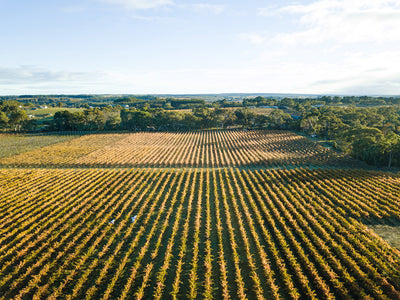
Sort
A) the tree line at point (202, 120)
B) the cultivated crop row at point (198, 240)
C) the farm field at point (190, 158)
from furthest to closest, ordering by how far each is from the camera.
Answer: the tree line at point (202, 120) → the farm field at point (190, 158) → the cultivated crop row at point (198, 240)

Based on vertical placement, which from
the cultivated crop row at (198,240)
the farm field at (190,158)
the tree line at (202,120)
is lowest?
the cultivated crop row at (198,240)

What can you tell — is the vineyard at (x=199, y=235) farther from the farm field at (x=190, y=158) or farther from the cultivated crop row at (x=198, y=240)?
the farm field at (x=190, y=158)

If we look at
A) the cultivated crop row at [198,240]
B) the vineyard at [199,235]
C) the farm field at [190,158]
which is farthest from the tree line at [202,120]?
the cultivated crop row at [198,240]

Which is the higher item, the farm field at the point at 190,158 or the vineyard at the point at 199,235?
the farm field at the point at 190,158

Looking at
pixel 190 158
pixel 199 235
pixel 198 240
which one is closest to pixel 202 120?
pixel 190 158

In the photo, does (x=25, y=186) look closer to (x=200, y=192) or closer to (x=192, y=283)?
(x=200, y=192)

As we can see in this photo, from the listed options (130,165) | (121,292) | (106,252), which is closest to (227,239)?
(121,292)
